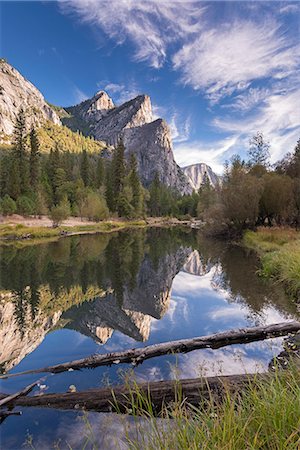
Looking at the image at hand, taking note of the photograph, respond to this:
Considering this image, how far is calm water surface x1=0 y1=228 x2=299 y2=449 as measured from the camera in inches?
165

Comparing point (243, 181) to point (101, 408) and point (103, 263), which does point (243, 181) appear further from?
point (101, 408)

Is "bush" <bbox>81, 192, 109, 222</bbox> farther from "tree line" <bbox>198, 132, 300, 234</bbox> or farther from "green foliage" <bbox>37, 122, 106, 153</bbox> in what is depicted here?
"green foliage" <bbox>37, 122, 106, 153</bbox>

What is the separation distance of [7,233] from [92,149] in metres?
158

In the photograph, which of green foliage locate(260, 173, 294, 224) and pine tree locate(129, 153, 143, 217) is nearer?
green foliage locate(260, 173, 294, 224)

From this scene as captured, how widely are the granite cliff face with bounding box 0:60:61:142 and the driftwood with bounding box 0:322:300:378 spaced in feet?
477

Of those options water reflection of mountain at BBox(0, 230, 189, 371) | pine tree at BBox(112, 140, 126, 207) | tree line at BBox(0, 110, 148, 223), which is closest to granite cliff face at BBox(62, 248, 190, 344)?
water reflection of mountain at BBox(0, 230, 189, 371)

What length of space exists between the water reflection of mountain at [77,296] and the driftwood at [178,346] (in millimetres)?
1484

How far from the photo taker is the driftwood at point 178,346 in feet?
17.9

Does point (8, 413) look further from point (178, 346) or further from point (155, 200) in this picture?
point (155, 200)

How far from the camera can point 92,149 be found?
7131 inches

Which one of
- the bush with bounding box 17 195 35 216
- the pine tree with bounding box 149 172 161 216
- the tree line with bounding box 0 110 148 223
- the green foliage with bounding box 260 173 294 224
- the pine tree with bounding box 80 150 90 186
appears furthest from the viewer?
the pine tree with bounding box 149 172 161 216

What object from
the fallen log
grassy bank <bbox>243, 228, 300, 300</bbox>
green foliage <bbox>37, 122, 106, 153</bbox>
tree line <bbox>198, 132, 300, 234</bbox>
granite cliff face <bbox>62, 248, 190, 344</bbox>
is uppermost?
green foliage <bbox>37, 122, 106, 153</bbox>

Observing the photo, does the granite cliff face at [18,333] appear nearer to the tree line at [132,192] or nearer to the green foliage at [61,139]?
the tree line at [132,192]

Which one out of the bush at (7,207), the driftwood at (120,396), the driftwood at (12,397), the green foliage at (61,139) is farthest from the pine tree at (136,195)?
the green foliage at (61,139)
